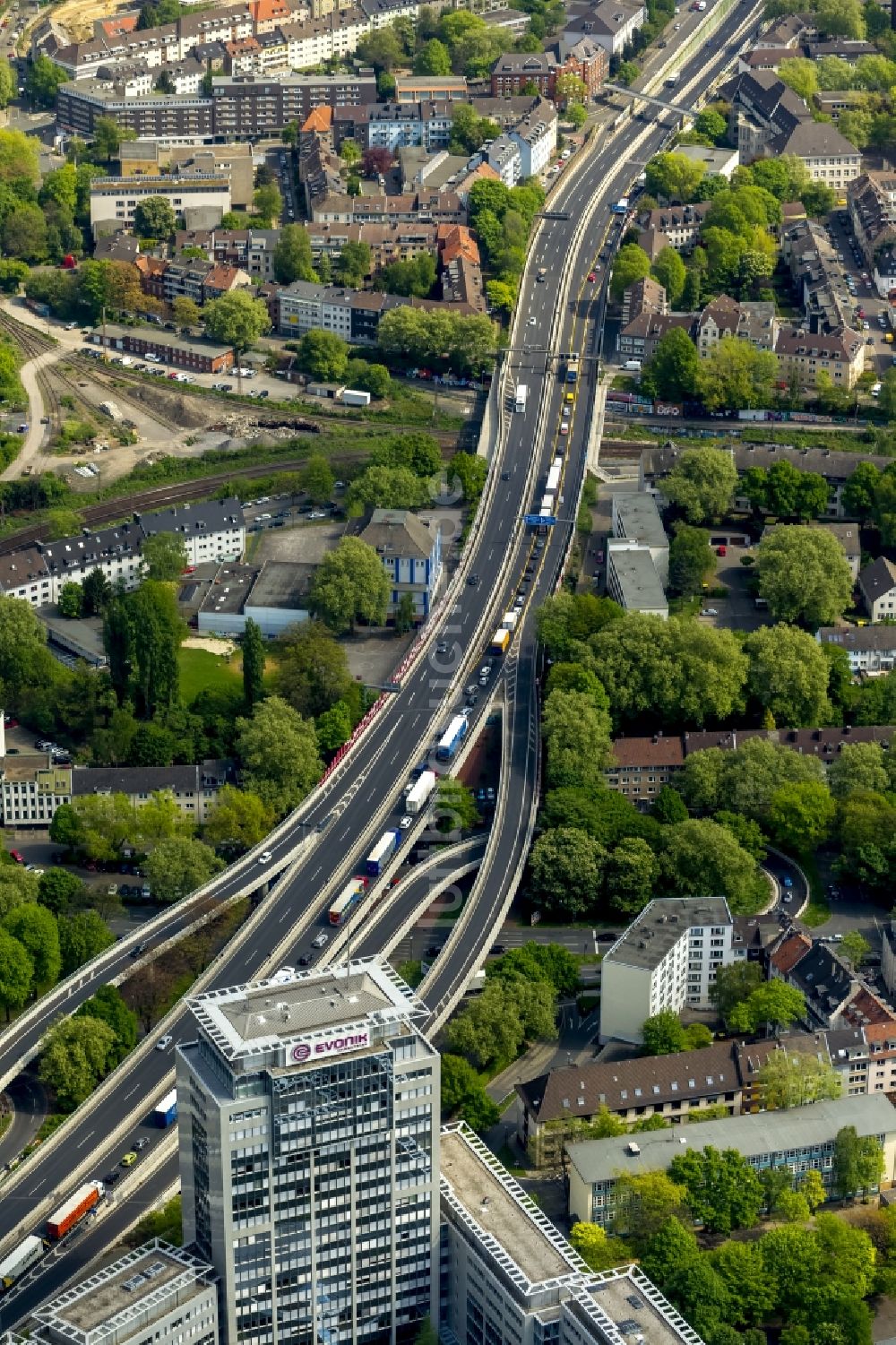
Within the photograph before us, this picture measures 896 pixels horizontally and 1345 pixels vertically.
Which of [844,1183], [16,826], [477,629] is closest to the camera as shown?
[844,1183]

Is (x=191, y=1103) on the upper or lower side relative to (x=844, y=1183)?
upper

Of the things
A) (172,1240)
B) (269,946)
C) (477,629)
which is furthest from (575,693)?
(172,1240)

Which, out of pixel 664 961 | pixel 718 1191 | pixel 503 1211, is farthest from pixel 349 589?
pixel 503 1211

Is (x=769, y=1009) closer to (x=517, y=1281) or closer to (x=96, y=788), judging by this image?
(x=517, y=1281)

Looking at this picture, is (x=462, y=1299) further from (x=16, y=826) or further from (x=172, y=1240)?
(x=16, y=826)

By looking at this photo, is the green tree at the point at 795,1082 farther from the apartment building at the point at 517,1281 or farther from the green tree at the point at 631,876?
the green tree at the point at 631,876

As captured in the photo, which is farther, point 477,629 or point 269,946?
point 477,629
